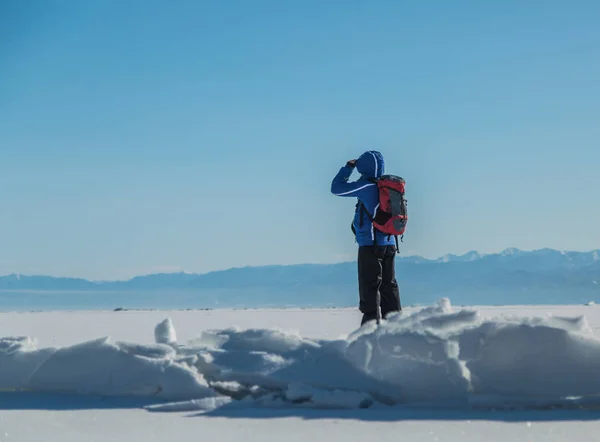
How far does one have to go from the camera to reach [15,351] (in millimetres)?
4500

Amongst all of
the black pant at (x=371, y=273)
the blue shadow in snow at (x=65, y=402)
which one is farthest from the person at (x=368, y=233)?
the blue shadow in snow at (x=65, y=402)

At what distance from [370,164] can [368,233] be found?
0.66 metres

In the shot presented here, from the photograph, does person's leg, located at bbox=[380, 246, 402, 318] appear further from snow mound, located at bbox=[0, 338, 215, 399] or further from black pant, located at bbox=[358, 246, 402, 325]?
snow mound, located at bbox=[0, 338, 215, 399]

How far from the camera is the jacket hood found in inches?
258

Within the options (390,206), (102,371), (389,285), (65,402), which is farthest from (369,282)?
(65,402)

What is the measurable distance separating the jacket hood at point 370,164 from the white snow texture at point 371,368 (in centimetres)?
239

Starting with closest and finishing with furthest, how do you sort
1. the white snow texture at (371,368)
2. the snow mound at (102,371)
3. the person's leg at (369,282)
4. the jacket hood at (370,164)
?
1. the white snow texture at (371,368)
2. the snow mound at (102,371)
3. the person's leg at (369,282)
4. the jacket hood at (370,164)

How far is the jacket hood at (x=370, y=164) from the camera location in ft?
21.5

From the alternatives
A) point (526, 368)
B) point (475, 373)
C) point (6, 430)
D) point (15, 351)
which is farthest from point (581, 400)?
point (15, 351)

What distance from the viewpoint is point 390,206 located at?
6.45m

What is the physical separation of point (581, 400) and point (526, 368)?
325 millimetres

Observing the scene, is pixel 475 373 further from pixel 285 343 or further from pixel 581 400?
pixel 285 343

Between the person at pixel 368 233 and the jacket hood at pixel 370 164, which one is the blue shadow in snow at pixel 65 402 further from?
the jacket hood at pixel 370 164

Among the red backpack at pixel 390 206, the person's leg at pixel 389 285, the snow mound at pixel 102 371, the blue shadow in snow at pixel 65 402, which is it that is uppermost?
the red backpack at pixel 390 206
